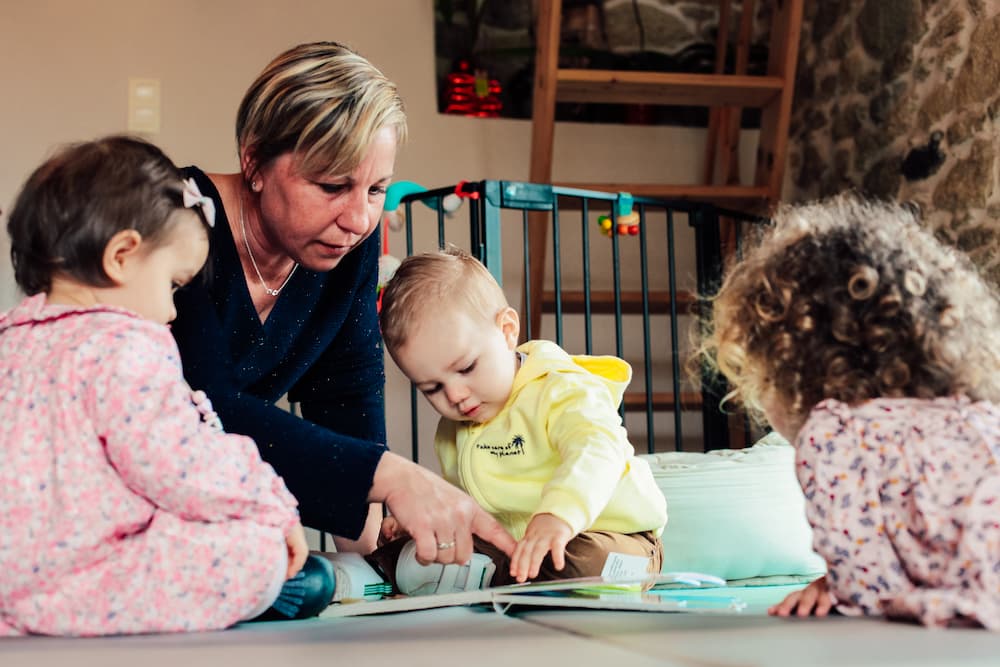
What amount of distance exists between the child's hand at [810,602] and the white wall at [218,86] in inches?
113

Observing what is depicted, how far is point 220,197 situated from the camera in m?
1.57

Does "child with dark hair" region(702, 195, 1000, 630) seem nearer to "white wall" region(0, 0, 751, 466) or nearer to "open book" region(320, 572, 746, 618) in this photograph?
"open book" region(320, 572, 746, 618)

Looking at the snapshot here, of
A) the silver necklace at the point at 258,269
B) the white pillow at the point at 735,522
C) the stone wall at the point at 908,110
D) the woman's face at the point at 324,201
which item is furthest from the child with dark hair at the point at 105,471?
the stone wall at the point at 908,110

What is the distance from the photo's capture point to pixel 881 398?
111 centimetres

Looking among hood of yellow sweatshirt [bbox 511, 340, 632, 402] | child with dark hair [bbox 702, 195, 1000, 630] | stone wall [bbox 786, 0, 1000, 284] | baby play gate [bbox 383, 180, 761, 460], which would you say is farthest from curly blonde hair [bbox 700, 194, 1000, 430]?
baby play gate [bbox 383, 180, 761, 460]

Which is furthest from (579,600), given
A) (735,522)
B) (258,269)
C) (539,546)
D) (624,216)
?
(624,216)

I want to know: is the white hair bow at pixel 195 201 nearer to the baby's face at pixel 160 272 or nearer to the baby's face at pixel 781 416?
the baby's face at pixel 160 272

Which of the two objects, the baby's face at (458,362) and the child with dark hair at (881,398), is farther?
the baby's face at (458,362)

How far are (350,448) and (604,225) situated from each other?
1.84m

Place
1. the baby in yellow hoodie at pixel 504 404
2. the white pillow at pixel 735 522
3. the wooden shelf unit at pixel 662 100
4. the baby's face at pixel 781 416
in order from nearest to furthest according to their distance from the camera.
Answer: the baby's face at pixel 781 416 < the baby in yellow hoodie at pixel 504 404 < the white pillow at pixel 735 522 < the wooden shelf unit at pixel 662 100

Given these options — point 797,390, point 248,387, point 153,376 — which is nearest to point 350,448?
point 153,376

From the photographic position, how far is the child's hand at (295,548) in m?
→ 1.09

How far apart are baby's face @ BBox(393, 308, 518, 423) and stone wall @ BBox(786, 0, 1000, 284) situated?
1.84 metres

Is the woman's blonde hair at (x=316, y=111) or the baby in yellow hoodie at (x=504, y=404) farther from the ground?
the woman's blonde hair at (x=316, y=111)
